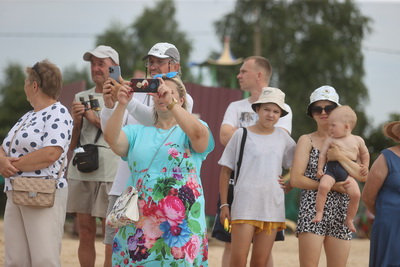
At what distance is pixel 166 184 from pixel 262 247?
1380mm

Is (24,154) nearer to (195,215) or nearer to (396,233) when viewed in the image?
(195,215)

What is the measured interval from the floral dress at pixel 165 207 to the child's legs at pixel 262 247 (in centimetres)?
109

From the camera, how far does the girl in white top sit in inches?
213

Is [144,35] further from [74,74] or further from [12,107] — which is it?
[12,107]

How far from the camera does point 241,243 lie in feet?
17.8

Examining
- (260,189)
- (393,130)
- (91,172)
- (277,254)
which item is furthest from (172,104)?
(277,254)

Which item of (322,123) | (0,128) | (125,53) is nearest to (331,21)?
(125,53)

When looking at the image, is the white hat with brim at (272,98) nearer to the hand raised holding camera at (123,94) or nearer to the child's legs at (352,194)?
the child's legs at (352,194)

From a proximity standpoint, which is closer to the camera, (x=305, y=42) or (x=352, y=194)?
(x=352, y=194)

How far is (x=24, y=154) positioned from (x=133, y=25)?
40.1m

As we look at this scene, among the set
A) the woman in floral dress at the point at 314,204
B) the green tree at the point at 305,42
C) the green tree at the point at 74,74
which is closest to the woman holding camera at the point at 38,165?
the woman in floral dress at the point at 314,204

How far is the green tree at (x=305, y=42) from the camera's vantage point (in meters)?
32.7

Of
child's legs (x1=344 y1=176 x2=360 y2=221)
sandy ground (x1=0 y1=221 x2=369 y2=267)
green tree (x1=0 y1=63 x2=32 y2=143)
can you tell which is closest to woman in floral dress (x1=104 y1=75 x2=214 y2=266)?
child's legs (x1=344 y1=176 x2=360 y2=221)

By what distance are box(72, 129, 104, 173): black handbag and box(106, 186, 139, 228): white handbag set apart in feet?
5.84
